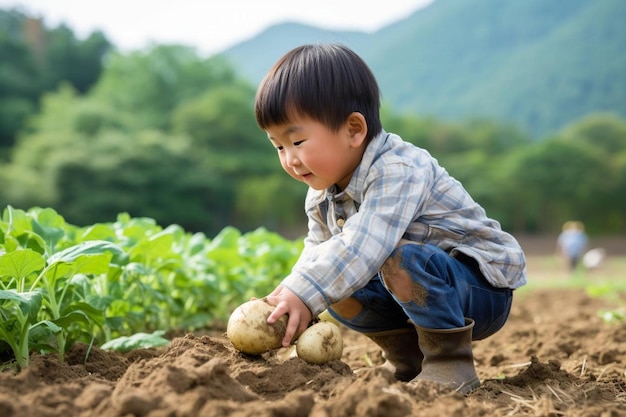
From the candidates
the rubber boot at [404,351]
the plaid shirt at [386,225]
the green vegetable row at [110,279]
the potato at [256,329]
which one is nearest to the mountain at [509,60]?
the green vegetable row at [110,279]

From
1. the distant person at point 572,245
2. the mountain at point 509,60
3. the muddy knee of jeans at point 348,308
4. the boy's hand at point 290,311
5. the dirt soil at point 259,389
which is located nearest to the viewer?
the dirt soil at point 259,389

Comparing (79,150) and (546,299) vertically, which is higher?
→ (546,299)

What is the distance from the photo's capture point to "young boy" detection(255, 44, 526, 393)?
2295 mm

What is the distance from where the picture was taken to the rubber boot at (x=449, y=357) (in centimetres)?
243

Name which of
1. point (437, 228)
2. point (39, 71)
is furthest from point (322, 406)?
point (39, 71)

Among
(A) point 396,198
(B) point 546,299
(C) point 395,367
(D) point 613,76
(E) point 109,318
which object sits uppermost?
(A) point 396,198

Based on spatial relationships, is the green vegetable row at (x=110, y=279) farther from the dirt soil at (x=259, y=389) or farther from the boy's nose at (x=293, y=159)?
the boy's nose at (x=293, y=159)

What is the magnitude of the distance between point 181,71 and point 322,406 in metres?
56.6

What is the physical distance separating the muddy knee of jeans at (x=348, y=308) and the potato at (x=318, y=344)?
1.09ft

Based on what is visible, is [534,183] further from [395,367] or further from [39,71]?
[395,367]

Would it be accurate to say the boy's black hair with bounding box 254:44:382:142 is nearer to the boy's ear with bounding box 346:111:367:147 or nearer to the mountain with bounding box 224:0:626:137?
the boy's ear with bounding box 346:111:367:147

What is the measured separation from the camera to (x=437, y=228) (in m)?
2.55

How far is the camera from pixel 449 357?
2.46 metres

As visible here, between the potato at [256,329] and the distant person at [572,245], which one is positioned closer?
the potato at [256,329]
